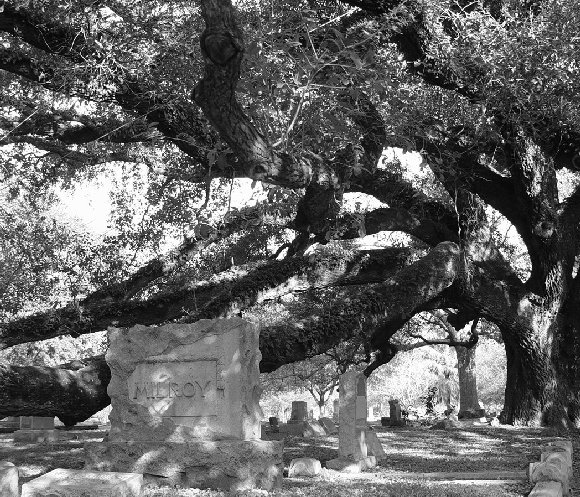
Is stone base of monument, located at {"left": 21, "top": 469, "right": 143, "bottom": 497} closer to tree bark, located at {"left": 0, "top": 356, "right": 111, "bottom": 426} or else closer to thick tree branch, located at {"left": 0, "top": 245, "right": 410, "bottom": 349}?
tree bark, located at {"left": 0, "top": 356, "right": 111, "bottom": 426}

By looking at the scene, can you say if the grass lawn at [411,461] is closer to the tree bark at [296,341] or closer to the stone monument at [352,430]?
the stone monument at [352,430]

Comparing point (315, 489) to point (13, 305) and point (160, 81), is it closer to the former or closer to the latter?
point (160, 81)

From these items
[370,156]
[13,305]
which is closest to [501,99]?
[370,156]

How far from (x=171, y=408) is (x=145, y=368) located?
662 millimetres

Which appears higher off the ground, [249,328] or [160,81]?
[160,81]

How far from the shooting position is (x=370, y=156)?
488 inches

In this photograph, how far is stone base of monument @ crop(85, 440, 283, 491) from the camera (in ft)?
29.7

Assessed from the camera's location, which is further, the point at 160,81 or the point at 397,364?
the point at 397,364

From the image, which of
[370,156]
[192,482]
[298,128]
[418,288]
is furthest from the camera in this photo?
[418,288]

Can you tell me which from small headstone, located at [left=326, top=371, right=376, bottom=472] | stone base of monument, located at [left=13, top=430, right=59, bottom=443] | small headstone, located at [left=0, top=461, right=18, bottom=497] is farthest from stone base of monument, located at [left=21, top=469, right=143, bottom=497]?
stone base of monument, located at [left=13, top=430, right=59, bottom=443]

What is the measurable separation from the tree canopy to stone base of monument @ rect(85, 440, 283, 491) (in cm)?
101

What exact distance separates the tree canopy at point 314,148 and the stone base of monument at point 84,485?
1.51 m

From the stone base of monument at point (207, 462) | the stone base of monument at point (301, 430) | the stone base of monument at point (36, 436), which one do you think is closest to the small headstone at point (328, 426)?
the stone base of monument at point (301, 430)

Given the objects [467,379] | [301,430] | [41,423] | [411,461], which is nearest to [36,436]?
[41,423]
